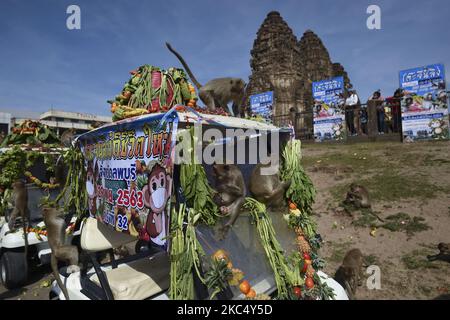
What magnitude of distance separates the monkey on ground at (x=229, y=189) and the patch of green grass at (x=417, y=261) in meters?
4.24

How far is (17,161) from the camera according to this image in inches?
209

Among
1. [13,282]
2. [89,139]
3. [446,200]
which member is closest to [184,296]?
[89,139]

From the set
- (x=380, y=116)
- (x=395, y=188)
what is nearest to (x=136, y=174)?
(x=395, y=188)

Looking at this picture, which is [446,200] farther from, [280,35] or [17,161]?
[280,35]

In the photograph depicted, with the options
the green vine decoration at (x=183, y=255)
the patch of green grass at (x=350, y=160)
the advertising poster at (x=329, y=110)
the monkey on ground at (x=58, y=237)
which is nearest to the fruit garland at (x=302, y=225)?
the green vine decoration at (x=183, y=255)

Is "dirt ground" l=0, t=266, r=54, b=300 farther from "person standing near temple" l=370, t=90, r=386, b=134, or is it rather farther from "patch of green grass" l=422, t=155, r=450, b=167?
"person standing near temple" l=370, t=90, r=386, b=134

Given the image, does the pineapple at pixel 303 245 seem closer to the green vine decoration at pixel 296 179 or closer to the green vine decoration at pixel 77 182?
the green vine decoration at pixel 296 179

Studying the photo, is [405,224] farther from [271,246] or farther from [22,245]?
[22,245]

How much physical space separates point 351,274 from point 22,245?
5.51 m

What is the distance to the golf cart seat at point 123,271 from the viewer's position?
227 centimetres

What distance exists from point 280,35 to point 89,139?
25.2 m

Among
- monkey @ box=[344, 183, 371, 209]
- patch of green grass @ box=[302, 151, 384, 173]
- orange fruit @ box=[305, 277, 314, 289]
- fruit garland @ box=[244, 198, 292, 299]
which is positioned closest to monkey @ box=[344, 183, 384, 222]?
monkey @ box=[344, 183, 371, 209]

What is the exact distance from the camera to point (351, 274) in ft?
13.5

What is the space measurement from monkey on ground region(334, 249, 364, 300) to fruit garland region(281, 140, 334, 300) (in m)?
1.77
